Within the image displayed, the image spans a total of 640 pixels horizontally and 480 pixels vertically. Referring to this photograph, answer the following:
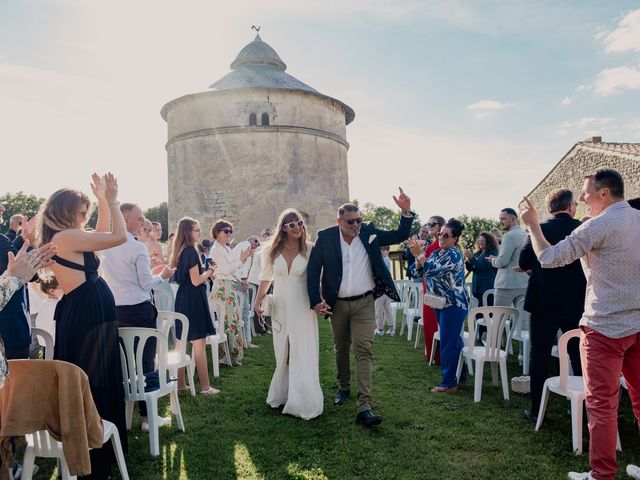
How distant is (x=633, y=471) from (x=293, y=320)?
333 cm

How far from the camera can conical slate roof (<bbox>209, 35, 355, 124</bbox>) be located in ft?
73.1

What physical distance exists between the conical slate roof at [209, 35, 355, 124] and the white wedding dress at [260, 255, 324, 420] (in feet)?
58.1

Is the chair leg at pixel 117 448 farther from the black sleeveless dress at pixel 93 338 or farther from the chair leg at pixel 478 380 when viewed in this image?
the chair leg at pixel 478 380

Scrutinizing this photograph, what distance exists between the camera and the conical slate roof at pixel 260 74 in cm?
2228

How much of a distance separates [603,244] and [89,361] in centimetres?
391

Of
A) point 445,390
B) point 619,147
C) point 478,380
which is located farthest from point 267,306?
point 619,147

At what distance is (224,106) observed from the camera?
21578 mm

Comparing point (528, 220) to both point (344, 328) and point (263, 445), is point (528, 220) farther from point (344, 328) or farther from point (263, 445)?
point (263, 445)

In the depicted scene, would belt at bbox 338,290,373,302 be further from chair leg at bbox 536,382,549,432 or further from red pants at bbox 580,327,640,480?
red pants at bbox 580,327,640,480

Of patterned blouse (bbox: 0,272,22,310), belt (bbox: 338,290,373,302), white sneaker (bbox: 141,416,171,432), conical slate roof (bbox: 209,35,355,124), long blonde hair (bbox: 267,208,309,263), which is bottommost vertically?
white sneaker (bbox: 141,416,171,432)

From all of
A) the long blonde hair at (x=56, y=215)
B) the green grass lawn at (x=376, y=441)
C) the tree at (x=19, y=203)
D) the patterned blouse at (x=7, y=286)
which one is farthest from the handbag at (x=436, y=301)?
the tree at (x=19, y=203)

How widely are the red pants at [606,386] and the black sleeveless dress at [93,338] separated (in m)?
3.62

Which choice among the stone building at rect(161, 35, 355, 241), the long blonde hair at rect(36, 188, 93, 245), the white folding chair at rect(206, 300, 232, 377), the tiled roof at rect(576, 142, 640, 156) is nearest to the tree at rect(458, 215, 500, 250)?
the tiled roof at rect(576, 142, 640, 156)

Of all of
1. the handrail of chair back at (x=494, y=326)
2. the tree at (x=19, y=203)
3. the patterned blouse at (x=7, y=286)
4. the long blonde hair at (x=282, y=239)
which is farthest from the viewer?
the tree at (x=19, y=203)
